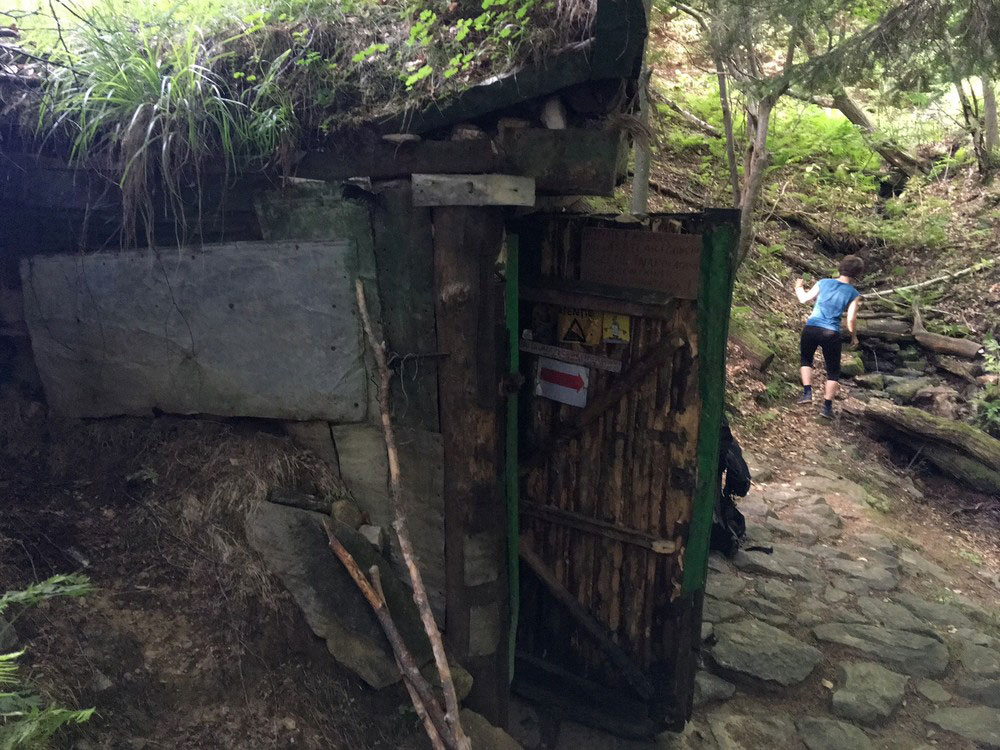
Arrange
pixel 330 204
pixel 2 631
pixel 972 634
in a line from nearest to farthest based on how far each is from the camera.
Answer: pixel 2 631, pixel 330 204, pixel 972 634

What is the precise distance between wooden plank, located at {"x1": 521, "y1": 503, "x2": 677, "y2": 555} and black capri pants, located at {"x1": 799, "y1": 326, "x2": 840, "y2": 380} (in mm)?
5614

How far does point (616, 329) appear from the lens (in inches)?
145

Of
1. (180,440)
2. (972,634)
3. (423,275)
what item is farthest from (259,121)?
(972,634)

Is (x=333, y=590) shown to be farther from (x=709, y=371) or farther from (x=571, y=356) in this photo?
(x=709, y=371)

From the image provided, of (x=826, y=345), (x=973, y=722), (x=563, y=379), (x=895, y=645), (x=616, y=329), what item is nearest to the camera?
(x=616, y=329)

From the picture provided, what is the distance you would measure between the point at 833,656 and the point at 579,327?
2942 mm

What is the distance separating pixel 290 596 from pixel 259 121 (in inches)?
88.6

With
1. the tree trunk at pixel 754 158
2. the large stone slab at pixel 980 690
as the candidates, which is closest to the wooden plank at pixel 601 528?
the large stone slab at pixel 980 690

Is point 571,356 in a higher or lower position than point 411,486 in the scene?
higher

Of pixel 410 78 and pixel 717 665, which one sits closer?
pixel 410 78

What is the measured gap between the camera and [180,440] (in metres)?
3.93

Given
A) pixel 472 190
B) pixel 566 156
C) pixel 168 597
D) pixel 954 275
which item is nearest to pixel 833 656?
pixel 566 156

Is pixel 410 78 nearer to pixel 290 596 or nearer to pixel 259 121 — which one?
pixel 259 121

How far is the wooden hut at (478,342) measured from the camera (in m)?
3.34
